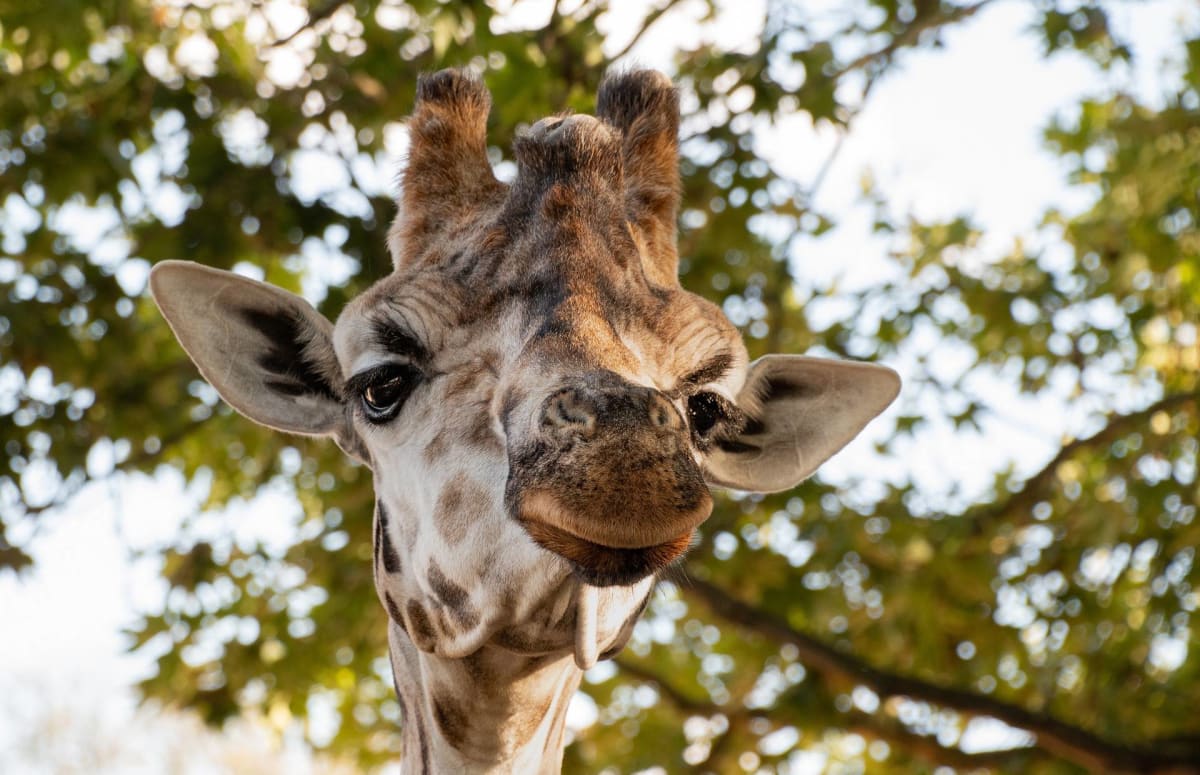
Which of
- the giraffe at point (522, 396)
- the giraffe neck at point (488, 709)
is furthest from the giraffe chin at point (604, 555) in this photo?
the giraffe neck at point (488, 709)

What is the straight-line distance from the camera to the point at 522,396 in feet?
6.98

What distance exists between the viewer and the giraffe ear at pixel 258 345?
2843 millimetres

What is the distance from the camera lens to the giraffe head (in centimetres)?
194

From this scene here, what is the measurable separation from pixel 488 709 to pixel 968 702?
4.59 metres

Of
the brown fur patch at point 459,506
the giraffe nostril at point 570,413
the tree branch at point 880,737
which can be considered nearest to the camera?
the giraffe nostril at point 570,413

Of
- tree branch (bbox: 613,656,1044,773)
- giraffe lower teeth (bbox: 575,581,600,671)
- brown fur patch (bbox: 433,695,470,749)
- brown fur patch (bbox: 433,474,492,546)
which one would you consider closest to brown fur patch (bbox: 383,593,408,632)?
brown fur patch (bbox: 433,695,470,749)

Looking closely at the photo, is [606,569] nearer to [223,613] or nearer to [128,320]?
[128,320]

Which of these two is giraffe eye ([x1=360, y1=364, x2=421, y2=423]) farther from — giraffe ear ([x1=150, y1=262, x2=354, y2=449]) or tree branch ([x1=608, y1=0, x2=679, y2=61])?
tree branch ([x1=608, y1=0, x2=679, y2=61])

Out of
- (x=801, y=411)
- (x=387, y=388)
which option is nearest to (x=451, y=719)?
(x=387, y=388)

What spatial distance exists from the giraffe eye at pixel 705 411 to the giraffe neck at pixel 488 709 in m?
0.51

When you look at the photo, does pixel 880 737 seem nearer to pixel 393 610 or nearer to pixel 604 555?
pixel 393 610

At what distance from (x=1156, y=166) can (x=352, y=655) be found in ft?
17.3

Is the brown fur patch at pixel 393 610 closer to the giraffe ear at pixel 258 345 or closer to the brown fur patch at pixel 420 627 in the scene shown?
the brown fur patch at pixel 420 627

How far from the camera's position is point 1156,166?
6.89 m
